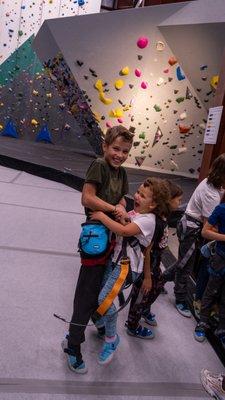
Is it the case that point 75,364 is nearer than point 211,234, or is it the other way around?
point 75,364

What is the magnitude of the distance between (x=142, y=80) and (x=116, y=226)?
5.06 m

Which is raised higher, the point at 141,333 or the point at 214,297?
the point at 214,297

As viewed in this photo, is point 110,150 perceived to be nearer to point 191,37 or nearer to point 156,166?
point 191,37

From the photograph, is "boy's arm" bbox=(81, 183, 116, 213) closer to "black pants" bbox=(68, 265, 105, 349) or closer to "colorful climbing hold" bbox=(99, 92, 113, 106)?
"black pants" bbox=(68, 265, 105, 349)

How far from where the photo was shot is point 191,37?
522cm

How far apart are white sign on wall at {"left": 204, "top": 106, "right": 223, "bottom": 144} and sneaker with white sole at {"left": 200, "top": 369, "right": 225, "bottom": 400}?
5.78ft

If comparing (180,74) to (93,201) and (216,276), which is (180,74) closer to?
(216,276)

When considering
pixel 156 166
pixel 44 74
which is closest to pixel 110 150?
pixel 156 166

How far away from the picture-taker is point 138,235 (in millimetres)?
1462

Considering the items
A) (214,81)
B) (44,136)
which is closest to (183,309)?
(214,81)

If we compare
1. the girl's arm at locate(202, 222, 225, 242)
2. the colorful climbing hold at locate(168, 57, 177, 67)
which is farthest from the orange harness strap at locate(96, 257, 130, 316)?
the colorful climbing hold at locate(168, 57, 177, 67)

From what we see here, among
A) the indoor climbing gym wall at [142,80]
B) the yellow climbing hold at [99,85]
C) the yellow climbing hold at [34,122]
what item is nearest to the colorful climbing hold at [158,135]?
the indoor climbing gym wall at [142,80]

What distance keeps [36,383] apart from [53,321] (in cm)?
43

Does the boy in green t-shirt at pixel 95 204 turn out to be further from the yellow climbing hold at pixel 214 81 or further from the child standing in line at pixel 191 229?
the yellow climbing hold at pixel 214 81
